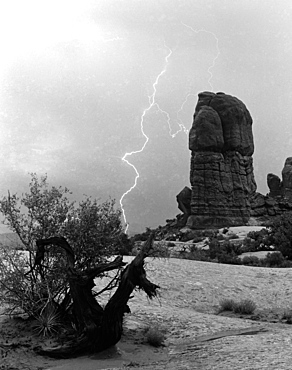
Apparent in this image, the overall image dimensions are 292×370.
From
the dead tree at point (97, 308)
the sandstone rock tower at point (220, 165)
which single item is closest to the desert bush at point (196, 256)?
the dead tree at point (97, 308)

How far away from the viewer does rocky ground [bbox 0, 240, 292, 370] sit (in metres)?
8.36

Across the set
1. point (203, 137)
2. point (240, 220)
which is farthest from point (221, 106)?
point (240, 220)

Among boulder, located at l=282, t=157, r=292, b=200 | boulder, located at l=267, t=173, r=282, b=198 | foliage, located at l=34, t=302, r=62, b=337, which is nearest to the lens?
foliage, located at l=34, t=302, r=62, b=337

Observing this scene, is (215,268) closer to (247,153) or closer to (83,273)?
(83,273)

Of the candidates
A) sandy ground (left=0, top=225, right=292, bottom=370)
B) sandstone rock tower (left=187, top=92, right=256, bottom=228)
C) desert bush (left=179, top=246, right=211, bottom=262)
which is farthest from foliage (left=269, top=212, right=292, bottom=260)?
sandstone rock tower (left=187, top=92, right=256, bottom=228)

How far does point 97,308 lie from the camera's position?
970 cm

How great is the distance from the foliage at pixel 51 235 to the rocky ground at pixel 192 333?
758 millimetres

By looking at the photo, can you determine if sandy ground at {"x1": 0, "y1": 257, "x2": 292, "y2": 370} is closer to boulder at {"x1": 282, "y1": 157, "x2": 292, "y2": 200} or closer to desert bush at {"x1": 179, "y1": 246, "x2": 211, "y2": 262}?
desert bush at {"x1": 179, "y1": 246, "x2": 211, "y2": 262}

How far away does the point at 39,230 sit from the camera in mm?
10641

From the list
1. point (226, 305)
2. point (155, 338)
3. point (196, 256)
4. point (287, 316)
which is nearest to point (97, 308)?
point (155, 338)

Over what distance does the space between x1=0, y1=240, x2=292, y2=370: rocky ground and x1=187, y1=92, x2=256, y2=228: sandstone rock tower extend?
5394 centimetres

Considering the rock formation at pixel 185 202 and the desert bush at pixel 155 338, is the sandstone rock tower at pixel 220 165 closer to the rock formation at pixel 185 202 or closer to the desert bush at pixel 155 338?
the rock formation at pixel 185 202

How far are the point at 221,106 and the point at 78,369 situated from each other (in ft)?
240

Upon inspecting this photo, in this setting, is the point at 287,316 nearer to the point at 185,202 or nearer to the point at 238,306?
the point at 238,306
